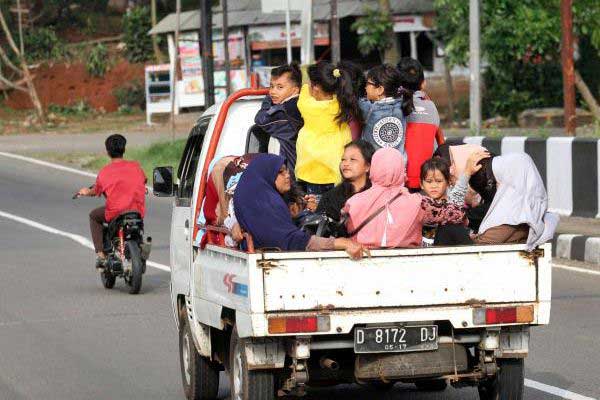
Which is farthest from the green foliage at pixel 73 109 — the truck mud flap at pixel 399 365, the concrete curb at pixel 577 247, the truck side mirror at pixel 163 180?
the truck mud flap at pixel 399 365

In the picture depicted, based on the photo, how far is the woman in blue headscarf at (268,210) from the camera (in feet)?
25.0

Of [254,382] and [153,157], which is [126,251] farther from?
[153,157]

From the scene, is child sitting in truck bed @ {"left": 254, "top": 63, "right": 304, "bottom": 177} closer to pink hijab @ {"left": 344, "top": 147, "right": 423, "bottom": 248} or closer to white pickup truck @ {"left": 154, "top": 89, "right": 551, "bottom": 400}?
pink hijab @ {"left": 344, "top": 147, "right": 423, "bottom": 248}

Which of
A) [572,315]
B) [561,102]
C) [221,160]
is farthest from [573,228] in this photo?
[561,102]

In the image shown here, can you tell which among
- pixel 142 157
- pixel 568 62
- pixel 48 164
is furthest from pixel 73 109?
pixel 568 62

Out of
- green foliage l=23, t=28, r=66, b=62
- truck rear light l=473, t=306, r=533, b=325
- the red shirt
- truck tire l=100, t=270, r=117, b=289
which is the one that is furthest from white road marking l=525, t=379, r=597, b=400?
green foliage l=23, t=28, r=66, b=62

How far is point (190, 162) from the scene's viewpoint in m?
9.81

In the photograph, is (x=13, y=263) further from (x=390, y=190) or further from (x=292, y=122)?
(x=390, y=190)

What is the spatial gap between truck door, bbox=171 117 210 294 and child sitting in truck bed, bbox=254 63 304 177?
1.45 feet

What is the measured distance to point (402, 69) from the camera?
956 centimetres

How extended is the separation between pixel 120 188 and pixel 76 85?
3944 centimetres

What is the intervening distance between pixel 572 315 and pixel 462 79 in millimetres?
34688

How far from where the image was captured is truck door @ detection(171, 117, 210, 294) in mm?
8984

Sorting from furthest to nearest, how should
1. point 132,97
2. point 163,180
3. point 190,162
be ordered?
point 132,97 < point 163,180 < point 190,162
